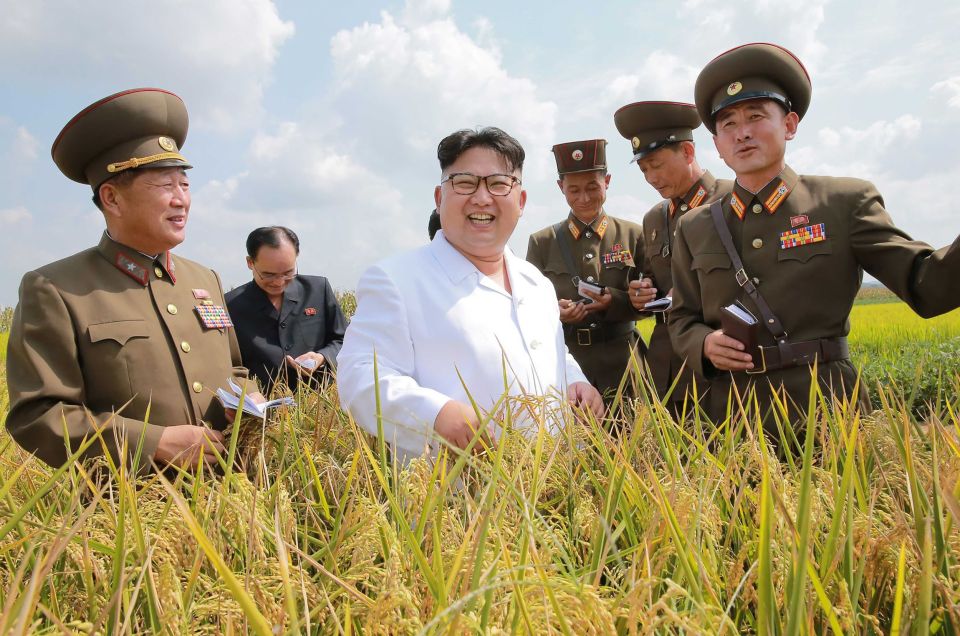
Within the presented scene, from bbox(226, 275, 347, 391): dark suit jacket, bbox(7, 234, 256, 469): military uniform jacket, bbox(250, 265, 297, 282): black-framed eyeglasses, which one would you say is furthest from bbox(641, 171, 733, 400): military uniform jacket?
bbox(250, 265, 297, 282): black-framed eyeglasses

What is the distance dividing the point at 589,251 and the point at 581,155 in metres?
0.76

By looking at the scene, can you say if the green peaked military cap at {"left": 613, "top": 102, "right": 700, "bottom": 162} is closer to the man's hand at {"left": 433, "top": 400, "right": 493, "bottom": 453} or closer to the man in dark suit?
the man in dark suit

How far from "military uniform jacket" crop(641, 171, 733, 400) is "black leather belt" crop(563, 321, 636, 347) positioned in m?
0.31

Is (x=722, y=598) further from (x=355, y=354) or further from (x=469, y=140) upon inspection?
(x=469, y=140)

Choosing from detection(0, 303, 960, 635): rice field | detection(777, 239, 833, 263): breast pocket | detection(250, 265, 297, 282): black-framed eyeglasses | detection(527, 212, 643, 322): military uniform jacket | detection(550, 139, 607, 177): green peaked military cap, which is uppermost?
detection(550, 139, 607, 177): green peaked military cap

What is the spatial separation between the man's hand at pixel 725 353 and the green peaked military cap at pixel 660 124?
7.54 feet

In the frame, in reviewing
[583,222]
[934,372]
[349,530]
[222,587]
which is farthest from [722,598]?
[934,372]

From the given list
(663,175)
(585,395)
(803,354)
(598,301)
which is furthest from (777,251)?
(663,175)

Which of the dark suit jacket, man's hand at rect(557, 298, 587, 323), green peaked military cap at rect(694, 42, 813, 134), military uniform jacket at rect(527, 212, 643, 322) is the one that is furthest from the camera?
military uniform jacket at rect(527, 212, 643, 322)

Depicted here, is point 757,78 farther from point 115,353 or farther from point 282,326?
point 282,326

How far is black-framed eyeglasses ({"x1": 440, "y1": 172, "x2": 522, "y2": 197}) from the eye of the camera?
244cm

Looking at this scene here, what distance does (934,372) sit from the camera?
6.45 m

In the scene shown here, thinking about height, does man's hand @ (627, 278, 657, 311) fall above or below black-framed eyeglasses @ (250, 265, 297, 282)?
below

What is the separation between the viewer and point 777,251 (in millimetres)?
2906
